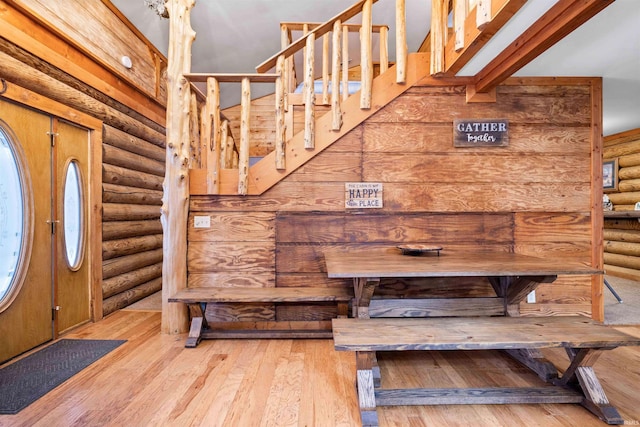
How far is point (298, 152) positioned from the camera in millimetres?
2957

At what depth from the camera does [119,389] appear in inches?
77.4

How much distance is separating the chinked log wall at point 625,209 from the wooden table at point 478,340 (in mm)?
4458

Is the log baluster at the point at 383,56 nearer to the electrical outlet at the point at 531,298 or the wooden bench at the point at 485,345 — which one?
the wooden bench at the point at 485,345

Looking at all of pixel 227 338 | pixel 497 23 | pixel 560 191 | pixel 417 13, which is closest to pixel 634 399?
pixel 560 191

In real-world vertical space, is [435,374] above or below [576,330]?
below

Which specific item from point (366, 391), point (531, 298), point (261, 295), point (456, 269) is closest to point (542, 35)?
point (456, 269)

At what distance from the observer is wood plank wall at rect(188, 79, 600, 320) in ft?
9.80

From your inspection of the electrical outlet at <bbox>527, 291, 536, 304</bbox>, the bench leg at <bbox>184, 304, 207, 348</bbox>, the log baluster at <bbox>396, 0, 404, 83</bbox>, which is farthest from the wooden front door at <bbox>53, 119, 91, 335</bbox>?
the electrical outlet at <bbox>527, 291, 536, 304</bbox>

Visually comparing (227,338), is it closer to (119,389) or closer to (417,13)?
(119,389)

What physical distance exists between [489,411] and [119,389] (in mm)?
2087

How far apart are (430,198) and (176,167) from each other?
226 cm

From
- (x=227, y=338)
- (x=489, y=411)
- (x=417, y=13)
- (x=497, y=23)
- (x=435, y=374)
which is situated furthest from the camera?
(x=417, y=13)

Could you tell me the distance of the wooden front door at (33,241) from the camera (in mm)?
2361

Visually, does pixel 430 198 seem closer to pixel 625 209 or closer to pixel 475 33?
pixel 475 33
